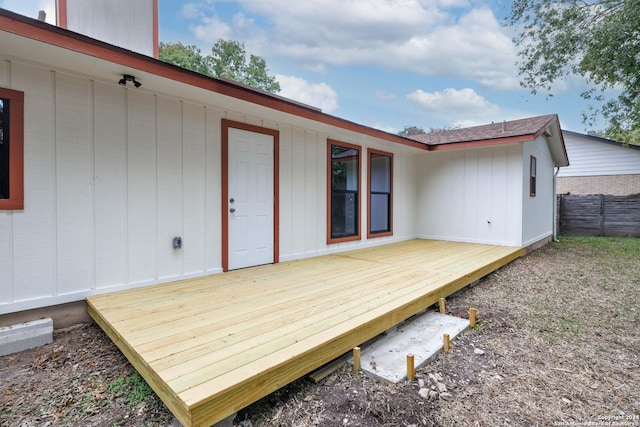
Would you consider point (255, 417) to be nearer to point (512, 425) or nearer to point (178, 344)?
point (178, 344)

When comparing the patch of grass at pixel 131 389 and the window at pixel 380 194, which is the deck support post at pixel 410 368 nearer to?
the patch of grass at pixel 131 389

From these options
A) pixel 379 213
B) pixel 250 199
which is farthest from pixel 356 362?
pixel 379 213

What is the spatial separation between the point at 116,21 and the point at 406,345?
4.98 metres

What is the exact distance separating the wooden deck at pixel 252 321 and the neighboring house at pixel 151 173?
0.36 metres

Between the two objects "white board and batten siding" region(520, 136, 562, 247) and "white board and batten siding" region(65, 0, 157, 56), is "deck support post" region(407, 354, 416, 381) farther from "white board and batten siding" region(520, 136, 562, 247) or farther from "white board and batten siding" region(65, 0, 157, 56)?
"white board and batten siding" region(520, 136, 562, 247)

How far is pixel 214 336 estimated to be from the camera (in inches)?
86.5

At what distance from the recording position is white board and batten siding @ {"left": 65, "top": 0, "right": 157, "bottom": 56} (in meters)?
3.81

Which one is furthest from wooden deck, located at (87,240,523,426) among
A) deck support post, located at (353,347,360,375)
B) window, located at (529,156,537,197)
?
window, located at (529,156,537,197)

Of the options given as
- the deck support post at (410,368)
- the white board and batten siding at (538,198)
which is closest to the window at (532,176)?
the white board and batten siding at (538,198)

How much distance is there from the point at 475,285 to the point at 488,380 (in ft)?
8.81

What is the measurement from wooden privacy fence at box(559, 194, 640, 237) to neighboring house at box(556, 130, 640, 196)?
9.10ft

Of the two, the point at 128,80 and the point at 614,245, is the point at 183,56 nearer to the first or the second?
the point at 128,80

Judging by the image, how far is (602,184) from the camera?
512 inches

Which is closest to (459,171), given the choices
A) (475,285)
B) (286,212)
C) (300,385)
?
(475,285)
